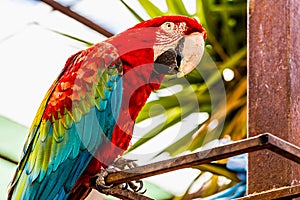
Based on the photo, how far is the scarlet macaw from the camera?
1847mm

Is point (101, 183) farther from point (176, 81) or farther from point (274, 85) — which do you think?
point (176, 81)

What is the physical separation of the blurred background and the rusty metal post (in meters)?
0.84

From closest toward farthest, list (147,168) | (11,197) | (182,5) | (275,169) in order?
(147,168) → (275,169) → (11,197) → (182,5)

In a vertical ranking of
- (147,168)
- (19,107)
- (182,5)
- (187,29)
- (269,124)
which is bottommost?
(147,168)

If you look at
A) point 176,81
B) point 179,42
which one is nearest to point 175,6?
point 176,81

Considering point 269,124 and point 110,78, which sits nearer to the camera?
point 269,124

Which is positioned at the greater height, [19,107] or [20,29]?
[20,29]

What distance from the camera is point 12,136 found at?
3504mm

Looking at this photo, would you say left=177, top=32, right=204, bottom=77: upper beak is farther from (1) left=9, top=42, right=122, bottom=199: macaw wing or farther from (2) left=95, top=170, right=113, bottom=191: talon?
(2) left=95, top=170, right=113, bottom=191: talon

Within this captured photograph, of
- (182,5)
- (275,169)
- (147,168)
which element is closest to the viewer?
(147,168)

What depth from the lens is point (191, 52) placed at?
1.87 m

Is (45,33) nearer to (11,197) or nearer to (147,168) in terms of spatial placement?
(11,197)

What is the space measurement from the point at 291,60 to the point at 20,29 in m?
1.92

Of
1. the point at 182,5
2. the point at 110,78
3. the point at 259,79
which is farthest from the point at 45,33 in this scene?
the point at 259,79
